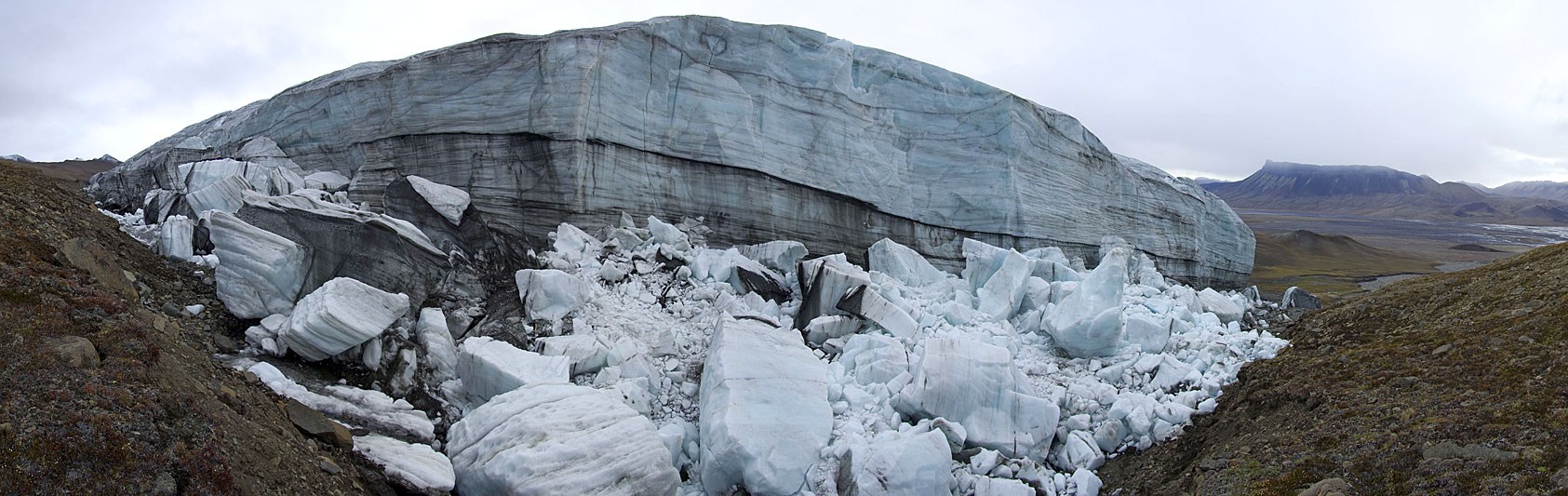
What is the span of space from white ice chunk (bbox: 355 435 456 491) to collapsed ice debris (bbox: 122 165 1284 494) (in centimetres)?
3

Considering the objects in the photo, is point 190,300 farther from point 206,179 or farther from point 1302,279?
point 1302,279

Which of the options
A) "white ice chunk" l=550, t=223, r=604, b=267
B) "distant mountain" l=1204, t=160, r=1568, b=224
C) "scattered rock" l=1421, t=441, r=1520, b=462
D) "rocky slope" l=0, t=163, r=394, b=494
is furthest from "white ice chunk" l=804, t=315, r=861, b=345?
"distant mountain" l=1204, t=160, r=1568, b=224

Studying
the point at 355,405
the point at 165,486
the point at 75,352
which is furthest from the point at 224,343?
the point at 165,486

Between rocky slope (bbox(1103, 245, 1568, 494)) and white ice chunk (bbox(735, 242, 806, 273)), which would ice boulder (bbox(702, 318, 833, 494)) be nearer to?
white ice chunk (bbox(735, 242, 806, 273))

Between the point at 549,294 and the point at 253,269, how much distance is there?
4.69 m

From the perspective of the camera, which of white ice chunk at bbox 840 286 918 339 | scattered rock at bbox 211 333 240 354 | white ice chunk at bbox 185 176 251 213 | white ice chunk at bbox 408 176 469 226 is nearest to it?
scattered rock at bbox 211 333 240 354

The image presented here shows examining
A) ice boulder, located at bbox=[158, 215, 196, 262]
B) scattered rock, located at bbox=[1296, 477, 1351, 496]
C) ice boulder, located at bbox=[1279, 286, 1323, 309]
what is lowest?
scattered rock, located at bbox=[1296, 477, 1351, 496]

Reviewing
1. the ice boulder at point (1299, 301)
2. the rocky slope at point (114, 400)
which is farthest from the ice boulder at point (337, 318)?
the ice boulder at point (1299, 301)

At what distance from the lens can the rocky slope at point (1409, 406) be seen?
664 centimetres

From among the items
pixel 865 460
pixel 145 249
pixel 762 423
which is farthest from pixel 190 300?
pixel 865 460

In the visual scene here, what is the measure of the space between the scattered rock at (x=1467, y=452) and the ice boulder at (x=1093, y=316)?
19.9 ft

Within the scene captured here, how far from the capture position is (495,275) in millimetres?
14055

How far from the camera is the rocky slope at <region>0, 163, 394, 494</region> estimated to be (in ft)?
17.2

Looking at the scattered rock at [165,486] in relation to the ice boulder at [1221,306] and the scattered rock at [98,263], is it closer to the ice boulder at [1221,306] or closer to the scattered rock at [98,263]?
the scattered rock at [98,263]
